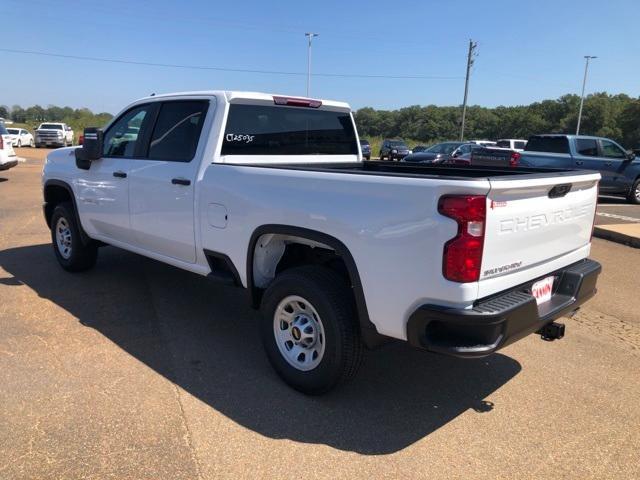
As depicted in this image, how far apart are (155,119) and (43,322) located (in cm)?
203

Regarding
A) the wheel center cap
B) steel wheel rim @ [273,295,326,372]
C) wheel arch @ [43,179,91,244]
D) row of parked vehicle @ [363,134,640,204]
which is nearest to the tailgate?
steel wheel rim @ [273,295,326,372]

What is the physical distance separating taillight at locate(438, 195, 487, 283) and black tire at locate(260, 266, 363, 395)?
2.56 feet

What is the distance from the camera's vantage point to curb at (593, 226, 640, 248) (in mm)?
8527

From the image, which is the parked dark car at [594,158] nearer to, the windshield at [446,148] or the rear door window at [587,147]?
the rear door window at [587,147]

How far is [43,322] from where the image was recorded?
15.1 feet

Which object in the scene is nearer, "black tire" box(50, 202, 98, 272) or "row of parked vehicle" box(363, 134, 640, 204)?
"black tire" box(50, 202, 98, 272)

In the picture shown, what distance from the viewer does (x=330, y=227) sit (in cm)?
314

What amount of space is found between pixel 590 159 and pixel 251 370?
12904 millimetres

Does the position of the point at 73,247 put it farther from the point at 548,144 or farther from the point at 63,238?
the point at 548,144

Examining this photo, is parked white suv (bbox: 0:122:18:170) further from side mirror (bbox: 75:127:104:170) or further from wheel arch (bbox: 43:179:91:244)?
side mirror (bbox: 75:127:104:170)

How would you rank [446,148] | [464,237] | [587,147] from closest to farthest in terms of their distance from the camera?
[464,237]
[587,147]
[446,148]

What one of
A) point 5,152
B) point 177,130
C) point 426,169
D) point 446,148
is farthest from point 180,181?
point 446,148

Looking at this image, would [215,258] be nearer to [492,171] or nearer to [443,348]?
[443,348]

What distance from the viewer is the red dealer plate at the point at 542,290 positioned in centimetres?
315
